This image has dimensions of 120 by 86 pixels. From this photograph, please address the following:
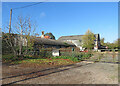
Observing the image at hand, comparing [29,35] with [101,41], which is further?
[101,41]

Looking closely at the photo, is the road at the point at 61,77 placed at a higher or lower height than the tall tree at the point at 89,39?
lower

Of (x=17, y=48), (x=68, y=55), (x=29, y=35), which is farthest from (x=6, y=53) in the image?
(x=68, y=55)

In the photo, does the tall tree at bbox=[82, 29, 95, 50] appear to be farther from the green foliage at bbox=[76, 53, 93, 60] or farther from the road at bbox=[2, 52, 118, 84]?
the road at bbox=[2, 52, 118, 84]

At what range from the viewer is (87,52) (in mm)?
12445

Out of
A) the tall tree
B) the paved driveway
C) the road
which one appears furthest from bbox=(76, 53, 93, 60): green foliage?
the tall tree

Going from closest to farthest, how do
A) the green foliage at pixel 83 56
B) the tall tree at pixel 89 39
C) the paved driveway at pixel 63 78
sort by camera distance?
the paved driveway at pixel 63 78 < the green foliage at pixel 83 56 < the tall tree at pixel 89 39

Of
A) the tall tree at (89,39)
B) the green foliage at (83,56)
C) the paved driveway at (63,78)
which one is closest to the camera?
the paved driveway at (63,78)

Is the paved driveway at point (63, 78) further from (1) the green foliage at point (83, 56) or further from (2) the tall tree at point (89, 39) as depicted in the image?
(2) the tall tree at point (89, 39)

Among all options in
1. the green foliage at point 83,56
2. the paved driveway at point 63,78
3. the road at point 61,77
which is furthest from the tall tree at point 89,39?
the paved driveway at point 63,78

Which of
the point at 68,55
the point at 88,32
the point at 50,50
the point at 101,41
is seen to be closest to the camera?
the point at 68,55

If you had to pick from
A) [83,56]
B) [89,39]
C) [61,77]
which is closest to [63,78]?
[61,77]

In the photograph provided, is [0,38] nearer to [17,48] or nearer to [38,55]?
[17,48]

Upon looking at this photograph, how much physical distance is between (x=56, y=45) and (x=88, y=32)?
16.1 meters

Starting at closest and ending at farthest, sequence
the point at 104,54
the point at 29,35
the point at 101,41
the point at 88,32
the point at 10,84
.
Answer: the point at 10,84 < the point at 104,54 < the point at 29,35 < the point at 88,32 < the point at 101,41
